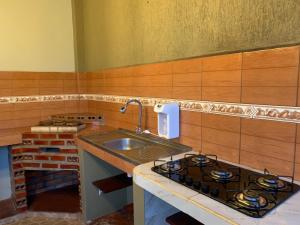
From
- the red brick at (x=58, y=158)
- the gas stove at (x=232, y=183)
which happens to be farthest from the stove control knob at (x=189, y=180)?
the red brick at (x=58, y=158)

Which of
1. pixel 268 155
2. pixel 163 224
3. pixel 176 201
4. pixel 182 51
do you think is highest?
pixel 182 51

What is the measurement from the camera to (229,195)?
926mm

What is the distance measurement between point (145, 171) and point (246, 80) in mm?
698

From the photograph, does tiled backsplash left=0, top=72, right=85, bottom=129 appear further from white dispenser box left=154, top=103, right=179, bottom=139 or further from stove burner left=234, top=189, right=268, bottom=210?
stove burner left=234, top=189, right=268, bottom=210

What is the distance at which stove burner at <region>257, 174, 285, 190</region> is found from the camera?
970 mm

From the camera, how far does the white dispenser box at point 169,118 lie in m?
1.54

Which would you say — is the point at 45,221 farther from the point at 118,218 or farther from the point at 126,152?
the point at 126,152

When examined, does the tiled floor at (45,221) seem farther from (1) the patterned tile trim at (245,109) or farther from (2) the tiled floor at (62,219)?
(1) the patterned tile trim at (245,109)

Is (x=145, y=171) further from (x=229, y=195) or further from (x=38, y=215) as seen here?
(x=38, y=215)

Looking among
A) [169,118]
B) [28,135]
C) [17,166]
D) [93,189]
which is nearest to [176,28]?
[169,118]

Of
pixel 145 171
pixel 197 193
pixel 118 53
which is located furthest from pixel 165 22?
pixel 197 193

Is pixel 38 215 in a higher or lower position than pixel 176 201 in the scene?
Answer: lower

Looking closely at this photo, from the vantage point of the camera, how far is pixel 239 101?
1.25 meters

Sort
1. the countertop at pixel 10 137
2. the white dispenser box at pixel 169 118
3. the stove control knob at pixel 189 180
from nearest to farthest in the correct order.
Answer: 1. the stove control knob at pixel 189 180
2. the white dispenser box at pixel 169 118
3. the countertop at pixel 10 137
